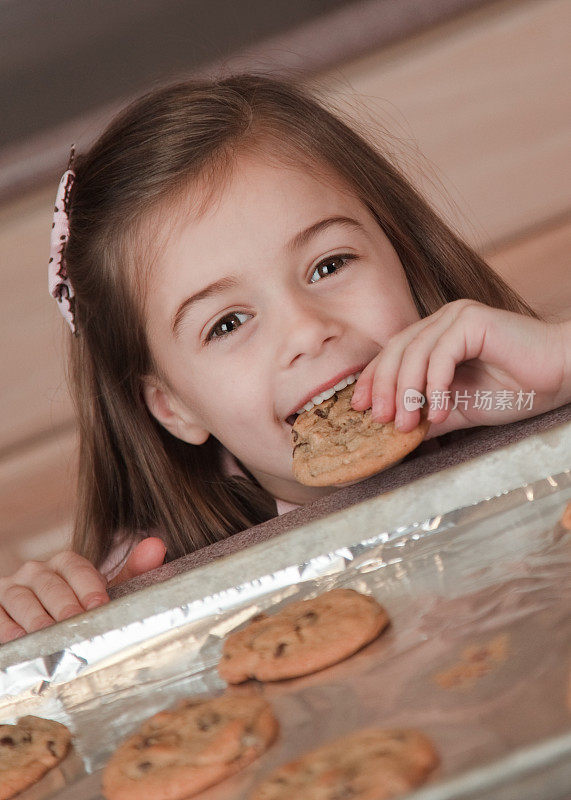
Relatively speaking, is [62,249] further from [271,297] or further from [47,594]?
[47,594]

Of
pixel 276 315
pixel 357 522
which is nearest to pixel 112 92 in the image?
pixel 276 315

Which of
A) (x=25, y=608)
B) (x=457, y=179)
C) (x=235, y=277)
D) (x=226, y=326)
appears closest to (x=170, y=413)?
(x=226, y=326)

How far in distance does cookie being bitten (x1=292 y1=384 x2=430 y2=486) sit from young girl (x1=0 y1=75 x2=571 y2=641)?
0.03 m

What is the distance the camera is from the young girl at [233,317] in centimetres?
121

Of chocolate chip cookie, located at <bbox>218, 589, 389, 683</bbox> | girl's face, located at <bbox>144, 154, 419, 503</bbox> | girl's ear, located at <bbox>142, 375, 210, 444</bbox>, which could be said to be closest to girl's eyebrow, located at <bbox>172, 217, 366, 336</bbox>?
girl's face, located at <bbox>144, 154, 419, 503</bbox>

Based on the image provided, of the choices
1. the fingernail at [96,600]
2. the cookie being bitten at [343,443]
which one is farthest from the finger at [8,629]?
the cookie being bitten at [343,443]

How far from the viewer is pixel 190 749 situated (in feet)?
2.28

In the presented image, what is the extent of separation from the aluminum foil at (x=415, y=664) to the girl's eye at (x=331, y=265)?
61cm

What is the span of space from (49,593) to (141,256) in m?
0.60

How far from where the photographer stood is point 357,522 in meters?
0.91

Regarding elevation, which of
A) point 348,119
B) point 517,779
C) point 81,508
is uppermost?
point 348,119

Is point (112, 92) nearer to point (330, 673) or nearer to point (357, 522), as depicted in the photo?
point (357, 522)

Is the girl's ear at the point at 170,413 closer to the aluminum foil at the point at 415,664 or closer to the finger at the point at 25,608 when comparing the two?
the finger at the point at 25,608

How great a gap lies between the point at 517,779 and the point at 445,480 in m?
0.45
